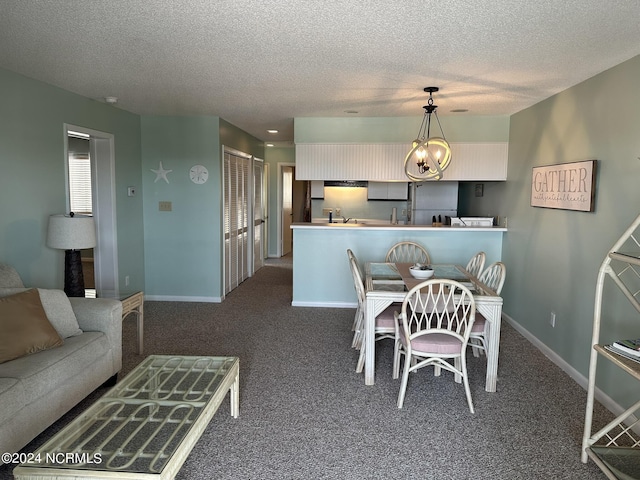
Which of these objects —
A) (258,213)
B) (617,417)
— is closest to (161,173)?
(258,213)

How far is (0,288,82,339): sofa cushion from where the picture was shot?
2.86 metres

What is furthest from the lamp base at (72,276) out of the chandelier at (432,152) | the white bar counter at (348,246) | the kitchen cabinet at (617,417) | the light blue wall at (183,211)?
the kitchen cabinet at (617,417)

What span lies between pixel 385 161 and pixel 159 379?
12.5ft

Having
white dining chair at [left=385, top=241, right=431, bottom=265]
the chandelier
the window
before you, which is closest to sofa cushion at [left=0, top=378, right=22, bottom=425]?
the chandelier

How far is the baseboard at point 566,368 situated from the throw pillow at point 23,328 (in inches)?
142

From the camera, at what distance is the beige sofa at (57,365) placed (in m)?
2.17

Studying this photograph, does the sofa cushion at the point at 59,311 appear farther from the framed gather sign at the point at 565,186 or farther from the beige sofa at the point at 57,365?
the framed gather sign at the point at 565,186

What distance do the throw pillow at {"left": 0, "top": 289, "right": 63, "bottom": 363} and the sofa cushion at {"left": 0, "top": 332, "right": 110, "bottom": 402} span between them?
0.05m

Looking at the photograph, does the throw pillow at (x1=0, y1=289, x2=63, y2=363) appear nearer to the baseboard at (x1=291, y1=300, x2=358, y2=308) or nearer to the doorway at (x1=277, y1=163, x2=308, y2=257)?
the baseboard at (x1=291, y1=300, x2=358, y2=308)

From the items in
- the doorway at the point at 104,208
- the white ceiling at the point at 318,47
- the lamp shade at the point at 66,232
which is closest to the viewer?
the white ceiling at the point at 318,47

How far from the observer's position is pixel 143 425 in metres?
2.15

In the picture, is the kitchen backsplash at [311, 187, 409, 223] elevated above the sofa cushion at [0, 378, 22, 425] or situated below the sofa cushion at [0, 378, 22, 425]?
above

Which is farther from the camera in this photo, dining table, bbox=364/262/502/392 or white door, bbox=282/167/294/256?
white door, bbox=282/167/294/256

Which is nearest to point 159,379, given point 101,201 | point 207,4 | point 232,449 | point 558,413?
point 232,449
